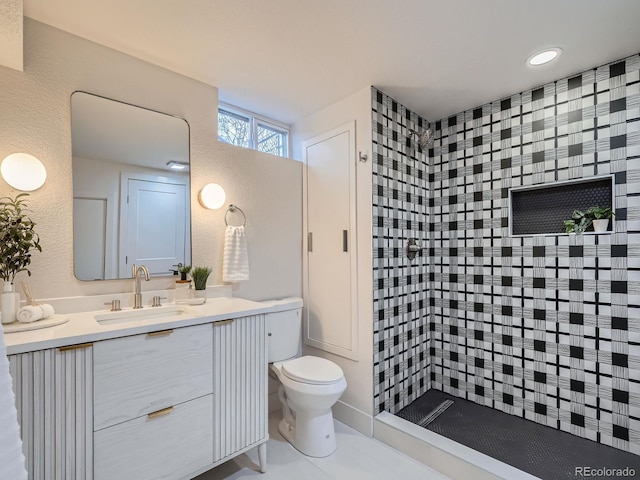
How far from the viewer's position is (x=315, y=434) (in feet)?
6.50

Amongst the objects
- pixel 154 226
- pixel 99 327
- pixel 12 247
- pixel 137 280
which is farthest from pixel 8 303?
pixel 154 226

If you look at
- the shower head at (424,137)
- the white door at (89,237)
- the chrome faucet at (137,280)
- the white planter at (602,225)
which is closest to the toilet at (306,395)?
the chrome faucet at (137,280)

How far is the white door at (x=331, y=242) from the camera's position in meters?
2.33

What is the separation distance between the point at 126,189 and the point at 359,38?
1.55 metres

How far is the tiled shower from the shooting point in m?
1.90

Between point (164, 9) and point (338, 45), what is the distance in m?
0.88

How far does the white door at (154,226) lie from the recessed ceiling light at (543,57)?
2.25 meters

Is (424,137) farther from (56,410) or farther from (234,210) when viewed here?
(56,410)

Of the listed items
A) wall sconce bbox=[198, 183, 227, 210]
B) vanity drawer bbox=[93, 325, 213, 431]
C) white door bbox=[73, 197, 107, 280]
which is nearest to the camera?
vanity drawer bbox=[93, 325, 213, 431]

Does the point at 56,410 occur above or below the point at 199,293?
below

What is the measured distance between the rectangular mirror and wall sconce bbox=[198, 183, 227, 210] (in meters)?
0.10

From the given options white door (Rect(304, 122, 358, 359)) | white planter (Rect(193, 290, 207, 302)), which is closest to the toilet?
white door (Rect(304, 122, 358, 359))

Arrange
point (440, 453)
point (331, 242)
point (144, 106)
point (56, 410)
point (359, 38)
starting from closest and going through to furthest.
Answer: point (56, 410) → point (359, 38) → point (440, 453) → point (144, 106) → point (331, 242)

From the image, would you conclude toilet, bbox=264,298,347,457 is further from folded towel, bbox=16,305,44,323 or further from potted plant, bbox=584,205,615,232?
potted plant, bbox=584,205,615,232
